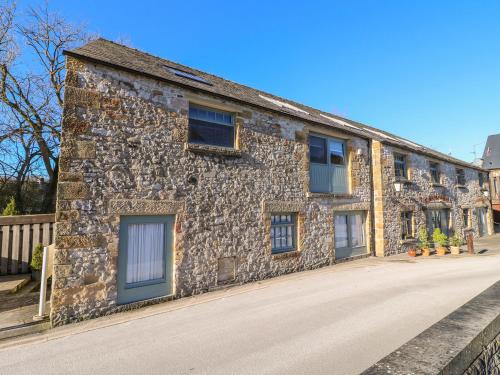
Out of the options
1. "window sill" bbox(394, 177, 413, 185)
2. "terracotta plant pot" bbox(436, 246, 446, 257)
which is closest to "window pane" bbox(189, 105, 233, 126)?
"window sill" bbox(394, 177, 413, 185)

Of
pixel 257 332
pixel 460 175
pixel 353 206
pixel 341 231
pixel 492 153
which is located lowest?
pixel 257 332

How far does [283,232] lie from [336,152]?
4263 mm

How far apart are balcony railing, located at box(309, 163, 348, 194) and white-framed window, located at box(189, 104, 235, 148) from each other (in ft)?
11.6

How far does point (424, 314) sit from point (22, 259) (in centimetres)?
969

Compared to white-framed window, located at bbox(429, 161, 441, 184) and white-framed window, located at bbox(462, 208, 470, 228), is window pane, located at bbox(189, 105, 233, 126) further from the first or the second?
white-framed window, located at bbox(462, 208, 470, 228)

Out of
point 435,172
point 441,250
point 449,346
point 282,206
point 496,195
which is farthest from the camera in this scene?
point 496,195

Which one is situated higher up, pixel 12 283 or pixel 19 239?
pixel 19 239

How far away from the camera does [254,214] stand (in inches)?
326

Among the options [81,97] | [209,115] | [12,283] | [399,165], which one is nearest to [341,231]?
[399,165]

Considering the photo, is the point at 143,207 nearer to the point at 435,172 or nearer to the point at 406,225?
the point at 406,225

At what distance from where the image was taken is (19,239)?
310 inches

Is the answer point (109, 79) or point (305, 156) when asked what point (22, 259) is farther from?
point (305, 156)

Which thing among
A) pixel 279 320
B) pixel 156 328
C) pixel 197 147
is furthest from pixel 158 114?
pixel 279 320

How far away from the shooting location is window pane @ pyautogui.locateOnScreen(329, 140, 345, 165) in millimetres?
11164
